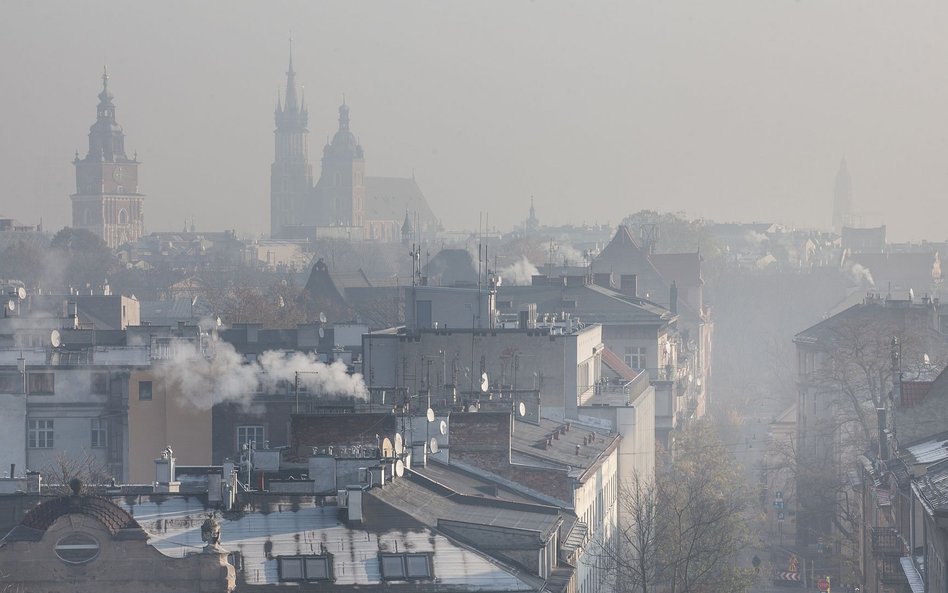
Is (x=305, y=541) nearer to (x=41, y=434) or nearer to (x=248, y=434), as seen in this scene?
(x=248, y=434)

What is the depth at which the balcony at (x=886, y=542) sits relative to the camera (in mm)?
48159

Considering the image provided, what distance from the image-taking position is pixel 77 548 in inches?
1485

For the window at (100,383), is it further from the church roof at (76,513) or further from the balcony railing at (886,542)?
the church roof at (76,513)

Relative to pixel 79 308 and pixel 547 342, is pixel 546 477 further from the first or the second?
pixel 79 308

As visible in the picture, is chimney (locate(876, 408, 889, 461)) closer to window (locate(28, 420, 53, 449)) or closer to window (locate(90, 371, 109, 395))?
window (locate(90, 371, 109, 395))

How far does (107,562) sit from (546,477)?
16.0 m

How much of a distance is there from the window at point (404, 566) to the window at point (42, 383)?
32.7m

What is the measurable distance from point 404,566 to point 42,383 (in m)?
33.2

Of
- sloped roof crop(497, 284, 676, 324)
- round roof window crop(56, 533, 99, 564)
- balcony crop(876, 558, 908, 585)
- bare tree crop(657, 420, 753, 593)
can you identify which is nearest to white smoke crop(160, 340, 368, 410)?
bare tree crop(657, 420, 753, 593)

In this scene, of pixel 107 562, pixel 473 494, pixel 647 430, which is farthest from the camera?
pixel 647 430

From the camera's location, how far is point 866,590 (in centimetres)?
5528

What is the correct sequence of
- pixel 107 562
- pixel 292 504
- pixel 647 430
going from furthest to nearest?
Answer: pixel 647 430, pixel 292 504, pixel 107 562

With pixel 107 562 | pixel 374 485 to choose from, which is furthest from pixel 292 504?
pixel 107 562

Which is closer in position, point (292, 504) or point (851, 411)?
point (292, 504)
